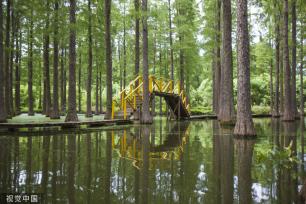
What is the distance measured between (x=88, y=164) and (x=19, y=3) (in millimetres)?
15943

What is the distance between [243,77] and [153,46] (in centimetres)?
2215

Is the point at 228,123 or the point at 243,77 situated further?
the point at 228,123

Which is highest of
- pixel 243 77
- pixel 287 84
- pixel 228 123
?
pixel 287 84

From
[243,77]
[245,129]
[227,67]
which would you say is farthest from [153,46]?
[245,129]

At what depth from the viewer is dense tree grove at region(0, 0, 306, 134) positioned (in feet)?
53.3

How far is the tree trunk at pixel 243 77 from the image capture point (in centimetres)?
1090

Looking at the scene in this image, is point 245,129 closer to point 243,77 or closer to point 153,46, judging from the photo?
point 243,77

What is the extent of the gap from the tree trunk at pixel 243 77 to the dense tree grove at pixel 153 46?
0.11 feet

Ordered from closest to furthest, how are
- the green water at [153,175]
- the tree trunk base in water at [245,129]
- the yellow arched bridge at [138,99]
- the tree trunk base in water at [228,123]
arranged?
the green water at [153,175] < the tree trunk base in water at [245,129] < the tree trunk base in water at [228,123] < the yellow arched bridge at [138,99]

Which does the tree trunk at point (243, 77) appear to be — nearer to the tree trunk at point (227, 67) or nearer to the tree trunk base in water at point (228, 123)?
the tree trunk at point (227, 67)

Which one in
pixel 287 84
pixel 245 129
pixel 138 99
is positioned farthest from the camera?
pixel 138 99

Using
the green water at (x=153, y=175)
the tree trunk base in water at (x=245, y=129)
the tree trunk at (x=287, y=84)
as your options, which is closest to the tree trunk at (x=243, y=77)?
the tree trunk base in water at (x=245, y=129)

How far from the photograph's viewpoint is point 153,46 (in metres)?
32.4

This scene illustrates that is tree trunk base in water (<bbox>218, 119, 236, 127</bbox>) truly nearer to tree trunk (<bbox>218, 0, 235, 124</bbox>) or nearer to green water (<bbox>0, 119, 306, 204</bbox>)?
tree trunk (<bbox>218, 0, 235, 124</bbox>)
